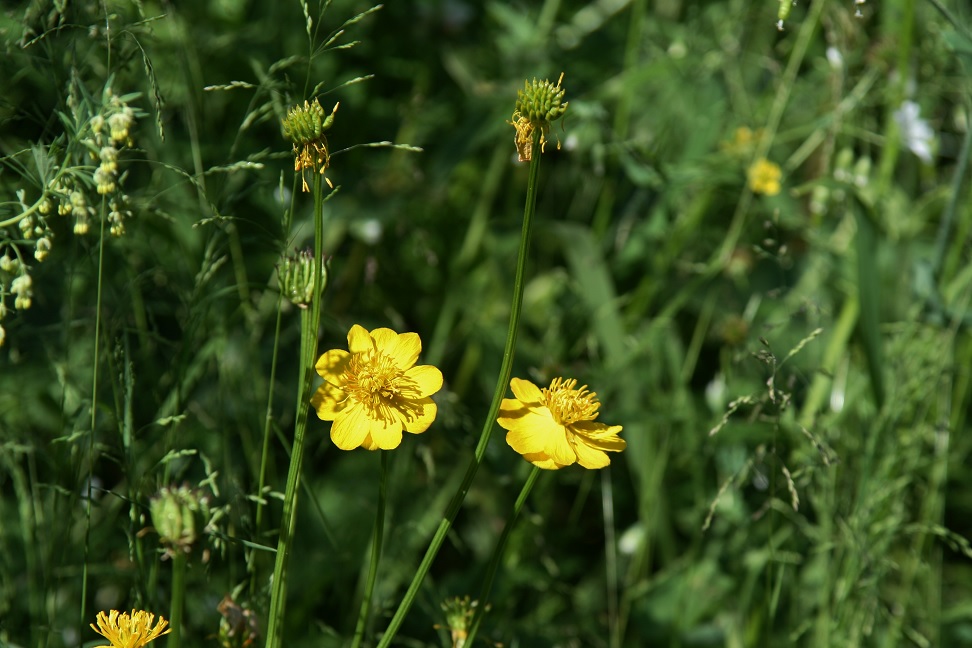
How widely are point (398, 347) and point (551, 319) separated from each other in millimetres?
795

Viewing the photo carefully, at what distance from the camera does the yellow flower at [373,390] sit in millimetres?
775

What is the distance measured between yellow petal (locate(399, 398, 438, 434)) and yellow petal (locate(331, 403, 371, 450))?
0.10 feet

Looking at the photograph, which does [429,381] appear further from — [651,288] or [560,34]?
[560,34]

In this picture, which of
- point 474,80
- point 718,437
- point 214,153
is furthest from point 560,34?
point 718,437

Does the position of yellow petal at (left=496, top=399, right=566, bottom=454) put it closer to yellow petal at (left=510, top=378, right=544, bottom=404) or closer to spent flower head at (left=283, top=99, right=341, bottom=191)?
yellow petal at (left=510, top=378, right=544, bottom=404)

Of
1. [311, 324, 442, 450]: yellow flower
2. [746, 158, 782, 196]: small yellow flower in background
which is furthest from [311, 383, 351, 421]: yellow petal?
[746, 158, 782, 196]: small yellow flower in background

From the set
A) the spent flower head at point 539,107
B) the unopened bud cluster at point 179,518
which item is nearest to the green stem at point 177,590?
the unopened bud cluster at point 179,518

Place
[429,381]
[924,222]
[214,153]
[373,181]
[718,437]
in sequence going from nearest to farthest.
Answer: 1. [429,381]
2. [718,437]
3. [214,153]
4. [373,181]
5. [924,222]

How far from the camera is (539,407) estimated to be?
82cm

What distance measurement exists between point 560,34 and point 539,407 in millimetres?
1306

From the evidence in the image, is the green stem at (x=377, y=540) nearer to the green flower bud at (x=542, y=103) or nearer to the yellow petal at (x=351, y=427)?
the yellow petal at (x=351, y=427)

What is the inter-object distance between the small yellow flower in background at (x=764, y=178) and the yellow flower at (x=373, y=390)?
100 cm

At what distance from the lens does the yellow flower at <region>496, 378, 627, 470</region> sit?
0.76 metres

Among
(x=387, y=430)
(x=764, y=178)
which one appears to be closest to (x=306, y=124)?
(x=387, y=430)
